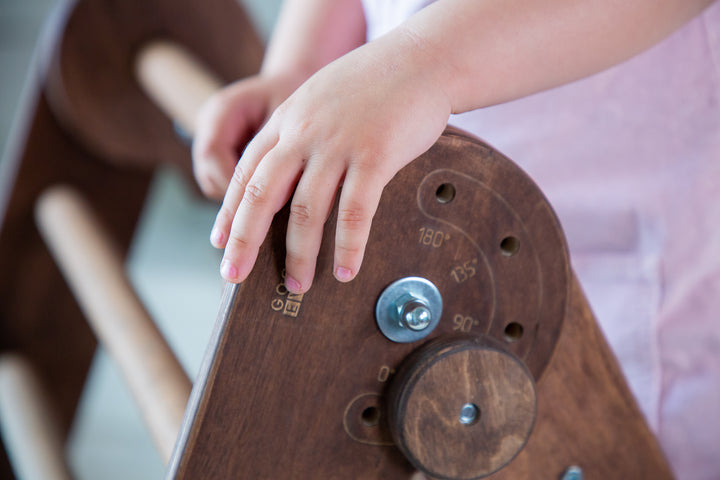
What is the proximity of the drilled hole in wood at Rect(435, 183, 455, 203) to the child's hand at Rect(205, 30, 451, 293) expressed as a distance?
0.02 metres

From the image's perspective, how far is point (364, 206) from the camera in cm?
21

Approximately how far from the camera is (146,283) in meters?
1.19

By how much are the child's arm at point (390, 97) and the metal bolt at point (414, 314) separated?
0.02m

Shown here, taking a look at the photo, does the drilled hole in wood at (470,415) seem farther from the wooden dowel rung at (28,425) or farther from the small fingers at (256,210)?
the wooden dowel rung at (28,425)

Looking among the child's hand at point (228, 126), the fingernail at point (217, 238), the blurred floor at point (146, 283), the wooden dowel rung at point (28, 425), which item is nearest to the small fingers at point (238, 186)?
the fingernail at point (217, 238)

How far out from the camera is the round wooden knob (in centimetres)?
23

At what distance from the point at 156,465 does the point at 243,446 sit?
0.70m

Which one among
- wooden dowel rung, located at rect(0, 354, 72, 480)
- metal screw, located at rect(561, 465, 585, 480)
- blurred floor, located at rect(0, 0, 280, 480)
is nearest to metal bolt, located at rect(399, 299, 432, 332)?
metal screw, located at rect(561, 465, 585, 480)

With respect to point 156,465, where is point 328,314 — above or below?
above

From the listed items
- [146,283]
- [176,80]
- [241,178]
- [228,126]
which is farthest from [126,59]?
[146,283]

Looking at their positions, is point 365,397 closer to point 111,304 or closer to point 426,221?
point 426,221

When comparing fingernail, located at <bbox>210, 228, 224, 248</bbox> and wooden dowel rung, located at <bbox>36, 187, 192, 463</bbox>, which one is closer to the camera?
fingernail, located at <bbox>210, 228, 224, 248</bbox>

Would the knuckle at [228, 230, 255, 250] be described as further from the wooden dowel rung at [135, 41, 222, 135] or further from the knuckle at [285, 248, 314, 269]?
the wooden dowel rung at [135, 41, 222, 135]

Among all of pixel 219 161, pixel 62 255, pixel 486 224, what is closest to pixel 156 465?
pixel 62 255
